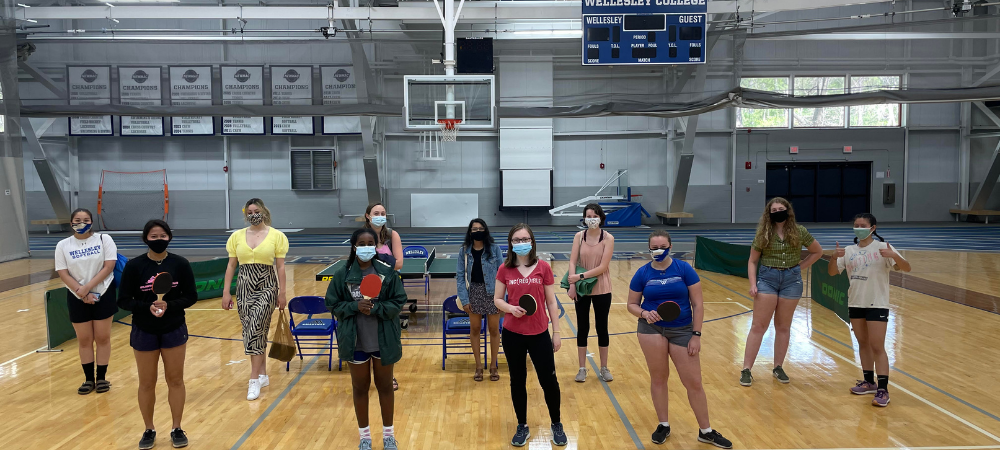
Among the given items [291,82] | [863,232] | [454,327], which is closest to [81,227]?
[454,327]

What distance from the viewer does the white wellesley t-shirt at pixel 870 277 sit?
519 cm

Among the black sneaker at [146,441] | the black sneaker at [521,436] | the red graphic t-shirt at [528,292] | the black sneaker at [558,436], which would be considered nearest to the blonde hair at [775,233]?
the red graphic t-shirt at [528,292]

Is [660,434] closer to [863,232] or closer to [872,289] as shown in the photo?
[872,289]

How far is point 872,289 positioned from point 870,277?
10 cm

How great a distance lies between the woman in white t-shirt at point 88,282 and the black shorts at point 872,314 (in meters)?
6.38

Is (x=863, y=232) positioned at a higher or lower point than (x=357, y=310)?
higher

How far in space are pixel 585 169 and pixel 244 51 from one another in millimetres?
12482

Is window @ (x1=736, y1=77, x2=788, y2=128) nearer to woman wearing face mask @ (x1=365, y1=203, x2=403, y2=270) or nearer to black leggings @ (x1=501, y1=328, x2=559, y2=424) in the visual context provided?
woman wearing face mask @ (x1=365, y1=203, x2=403, y2=270)

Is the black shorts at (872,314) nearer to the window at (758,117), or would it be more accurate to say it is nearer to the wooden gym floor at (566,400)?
the wooden gym floor at (566,400)

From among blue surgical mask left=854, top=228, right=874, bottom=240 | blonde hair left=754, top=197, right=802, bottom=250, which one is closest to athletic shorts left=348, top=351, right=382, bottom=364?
blonde hair left=754, top=197, right=802, bottom=250

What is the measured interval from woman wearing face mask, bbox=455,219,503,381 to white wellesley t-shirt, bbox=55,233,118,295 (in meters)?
3.05

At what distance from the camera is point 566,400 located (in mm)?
5551

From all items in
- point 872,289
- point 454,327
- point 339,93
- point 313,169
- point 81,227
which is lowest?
point 454,327

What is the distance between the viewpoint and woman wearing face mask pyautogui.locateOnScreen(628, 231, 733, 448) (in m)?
4.20
